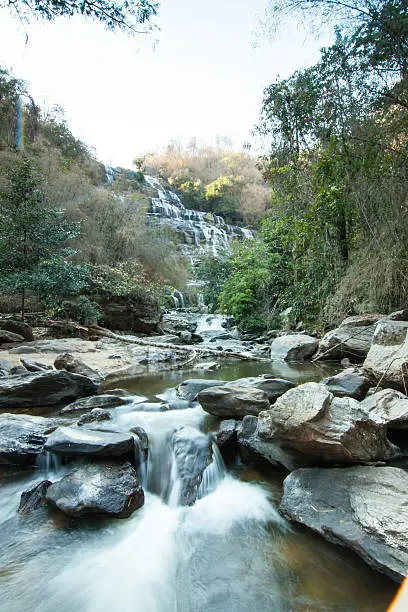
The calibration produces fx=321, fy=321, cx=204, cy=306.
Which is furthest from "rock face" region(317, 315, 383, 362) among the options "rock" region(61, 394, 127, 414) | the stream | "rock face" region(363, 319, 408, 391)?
the stream

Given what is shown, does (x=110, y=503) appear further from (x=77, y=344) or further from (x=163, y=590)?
(x=77, y=344)

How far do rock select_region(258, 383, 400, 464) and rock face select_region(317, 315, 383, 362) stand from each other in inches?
162

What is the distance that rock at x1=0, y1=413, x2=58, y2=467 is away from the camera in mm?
2791

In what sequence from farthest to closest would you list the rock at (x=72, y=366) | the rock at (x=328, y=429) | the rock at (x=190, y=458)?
the rock at (x=72, y=366) → the rock at (x=190, y=458) → the rock at (x=328, y=429)

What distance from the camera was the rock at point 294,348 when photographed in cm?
738

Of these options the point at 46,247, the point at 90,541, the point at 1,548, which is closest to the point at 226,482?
the point at 90,541

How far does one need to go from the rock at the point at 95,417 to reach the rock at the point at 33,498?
938 mm

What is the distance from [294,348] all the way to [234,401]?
4.41 metres

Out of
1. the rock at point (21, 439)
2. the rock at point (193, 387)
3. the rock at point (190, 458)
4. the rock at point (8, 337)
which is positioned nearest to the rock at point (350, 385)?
the rock at point (193, 387)

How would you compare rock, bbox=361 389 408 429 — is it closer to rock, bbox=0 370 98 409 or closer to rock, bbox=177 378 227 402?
rock, bbox=177 378 227 402

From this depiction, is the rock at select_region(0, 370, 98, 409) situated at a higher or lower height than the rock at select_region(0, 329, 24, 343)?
lower

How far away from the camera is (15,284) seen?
746 centimetres

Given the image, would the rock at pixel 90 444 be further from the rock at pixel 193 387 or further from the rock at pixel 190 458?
the rock at pixel 193 387

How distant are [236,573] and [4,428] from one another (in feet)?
7.76
